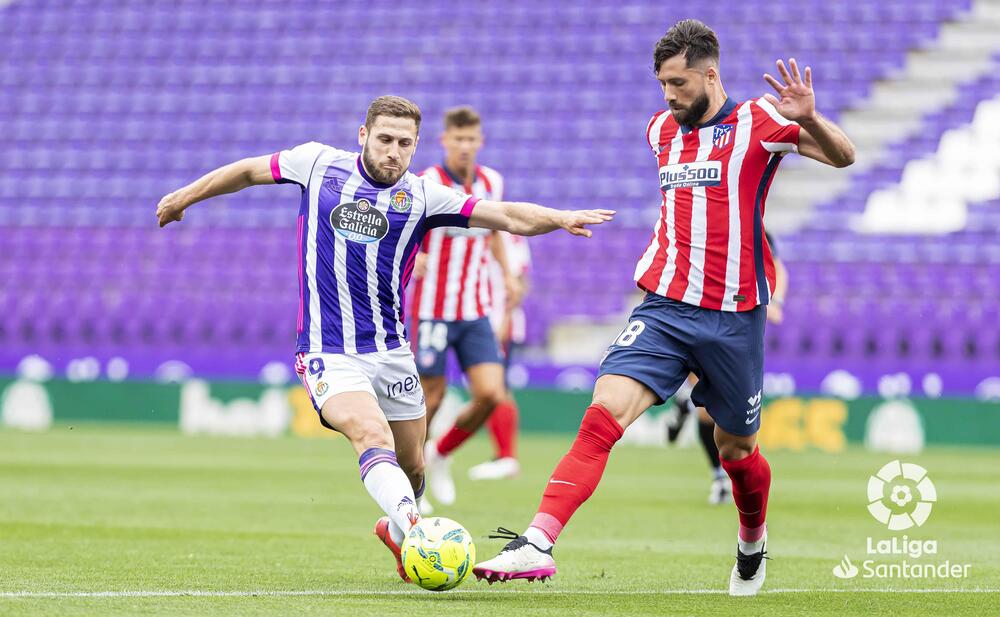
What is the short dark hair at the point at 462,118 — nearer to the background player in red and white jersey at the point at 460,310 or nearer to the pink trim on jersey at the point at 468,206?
the background player in red and white jersey at the point at 460,310

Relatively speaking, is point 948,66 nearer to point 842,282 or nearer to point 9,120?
point 842,282

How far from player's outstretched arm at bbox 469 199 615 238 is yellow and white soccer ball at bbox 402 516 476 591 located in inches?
46.7

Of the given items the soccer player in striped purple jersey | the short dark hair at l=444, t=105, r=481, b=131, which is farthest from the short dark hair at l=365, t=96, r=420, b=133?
the short dark hair at l=444, t=105, r=481, b=131

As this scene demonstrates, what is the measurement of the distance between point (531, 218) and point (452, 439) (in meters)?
4.21

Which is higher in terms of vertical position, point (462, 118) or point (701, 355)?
point (462, 118)

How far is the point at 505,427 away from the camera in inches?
464

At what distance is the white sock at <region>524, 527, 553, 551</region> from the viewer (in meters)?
5.06

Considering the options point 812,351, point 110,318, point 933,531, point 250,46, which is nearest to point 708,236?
point 933,531

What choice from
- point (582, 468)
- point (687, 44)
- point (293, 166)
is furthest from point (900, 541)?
point (293, 166)

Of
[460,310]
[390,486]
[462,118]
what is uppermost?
[462,118]

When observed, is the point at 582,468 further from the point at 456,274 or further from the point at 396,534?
the point at 456,274

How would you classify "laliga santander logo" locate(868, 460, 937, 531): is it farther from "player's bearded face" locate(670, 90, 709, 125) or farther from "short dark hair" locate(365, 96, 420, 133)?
"short dark hair" locate(365, 96, 420, 133)

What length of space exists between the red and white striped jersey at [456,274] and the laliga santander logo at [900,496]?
9.35 ft

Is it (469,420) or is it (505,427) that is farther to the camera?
(505,427)
